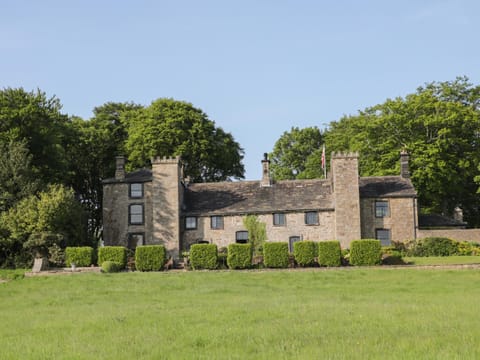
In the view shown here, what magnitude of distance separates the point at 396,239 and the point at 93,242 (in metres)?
24.6

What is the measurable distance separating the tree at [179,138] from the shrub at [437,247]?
75.9ft

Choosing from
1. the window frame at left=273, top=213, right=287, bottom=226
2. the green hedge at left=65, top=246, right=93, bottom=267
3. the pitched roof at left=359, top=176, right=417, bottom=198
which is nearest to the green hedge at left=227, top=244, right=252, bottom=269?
the green hedge at left=65, top=246, right=93, bottom=267

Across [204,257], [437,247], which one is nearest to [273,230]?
[204,257]

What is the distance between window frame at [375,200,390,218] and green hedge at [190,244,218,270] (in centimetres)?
1557

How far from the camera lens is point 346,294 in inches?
932

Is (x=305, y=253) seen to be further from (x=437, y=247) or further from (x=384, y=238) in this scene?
(x=437, y=247)

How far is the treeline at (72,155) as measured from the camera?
41.2 meters

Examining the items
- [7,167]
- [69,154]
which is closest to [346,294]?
[7,167]

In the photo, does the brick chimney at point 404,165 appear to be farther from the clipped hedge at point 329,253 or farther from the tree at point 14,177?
the tree at point 14,177

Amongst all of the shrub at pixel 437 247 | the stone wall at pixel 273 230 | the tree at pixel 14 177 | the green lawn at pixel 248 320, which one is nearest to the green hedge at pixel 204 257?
the green lawn at pixel 248 320

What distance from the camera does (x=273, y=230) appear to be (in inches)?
1908

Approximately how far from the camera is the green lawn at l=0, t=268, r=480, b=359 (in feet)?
40.0

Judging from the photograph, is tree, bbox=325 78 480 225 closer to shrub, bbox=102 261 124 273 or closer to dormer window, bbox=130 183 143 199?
dormer window, bbox=130 183 143 199

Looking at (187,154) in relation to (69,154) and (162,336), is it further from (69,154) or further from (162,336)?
(162,336)
